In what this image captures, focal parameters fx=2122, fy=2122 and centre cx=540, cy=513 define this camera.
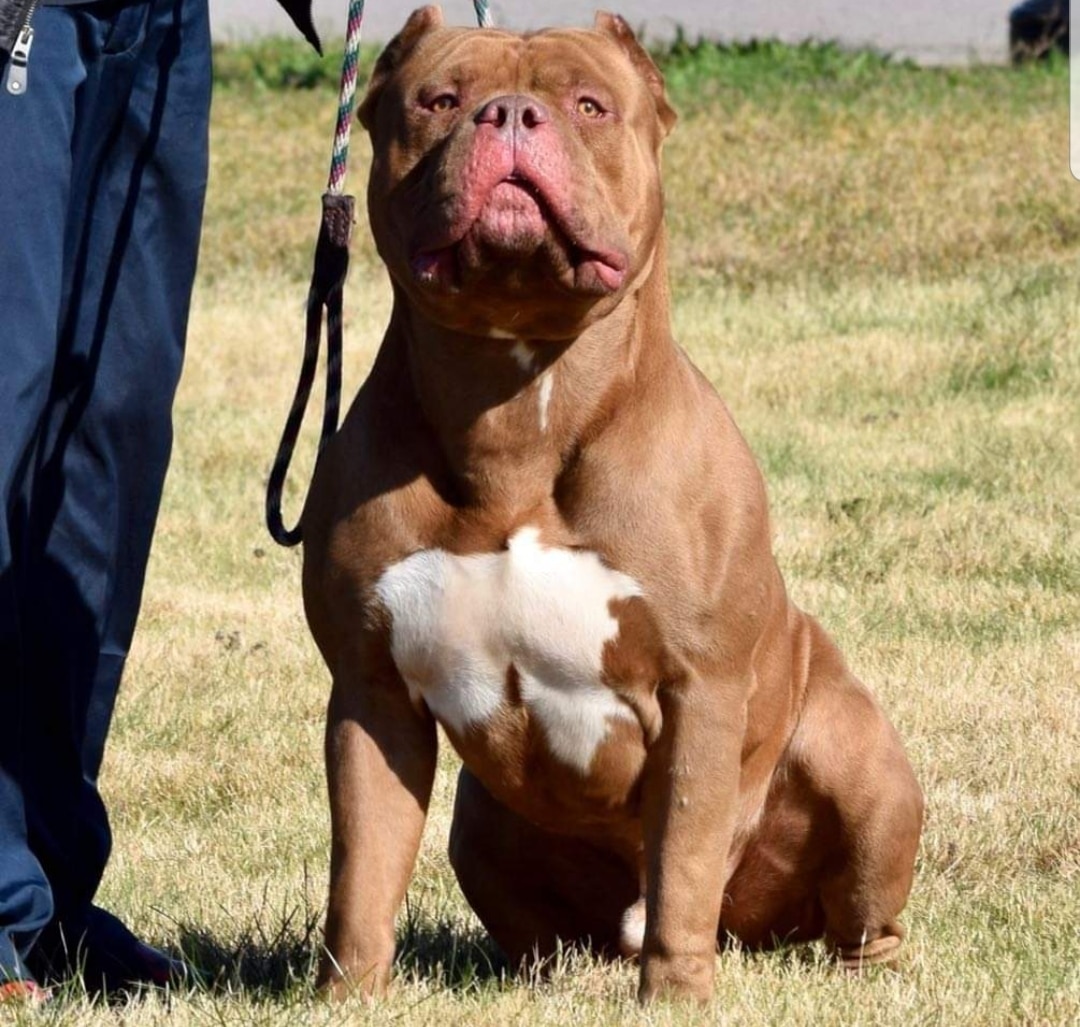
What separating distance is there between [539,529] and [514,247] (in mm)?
452

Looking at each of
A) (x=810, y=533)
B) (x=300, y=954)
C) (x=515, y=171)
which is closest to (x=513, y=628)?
(x=515, y=171)

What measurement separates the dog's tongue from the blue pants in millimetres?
827

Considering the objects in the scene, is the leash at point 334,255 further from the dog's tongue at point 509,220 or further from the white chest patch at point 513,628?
the dog's tongue at point 509,220

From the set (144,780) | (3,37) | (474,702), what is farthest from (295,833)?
(3,37)

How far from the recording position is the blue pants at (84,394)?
11.3ft

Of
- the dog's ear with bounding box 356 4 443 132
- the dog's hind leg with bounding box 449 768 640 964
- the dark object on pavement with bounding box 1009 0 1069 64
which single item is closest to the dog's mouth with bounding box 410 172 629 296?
the dog's ear with bounding box 356 4 443 132

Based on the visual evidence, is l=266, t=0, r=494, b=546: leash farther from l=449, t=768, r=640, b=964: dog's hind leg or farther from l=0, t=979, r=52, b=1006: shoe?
l=0, t=979, r=52, b=1006: shoe

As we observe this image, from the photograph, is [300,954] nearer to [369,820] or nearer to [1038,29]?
[369,820]

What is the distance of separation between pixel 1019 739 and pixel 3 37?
2989 millimetres

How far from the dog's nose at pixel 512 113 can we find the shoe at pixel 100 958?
1638 millimetres

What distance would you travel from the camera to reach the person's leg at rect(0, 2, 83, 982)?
3389mm

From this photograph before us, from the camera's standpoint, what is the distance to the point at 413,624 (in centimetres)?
326

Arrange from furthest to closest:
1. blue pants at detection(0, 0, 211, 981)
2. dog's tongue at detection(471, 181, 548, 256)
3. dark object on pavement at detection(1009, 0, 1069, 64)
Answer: dark object on pavement at detection(1009, 0, 1069, 64) → blue pants at detection(0, 0, 211, 981) → dog's tongue at detection(471, 181, 548, 256)

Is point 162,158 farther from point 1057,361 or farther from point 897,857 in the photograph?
point 1057,361
